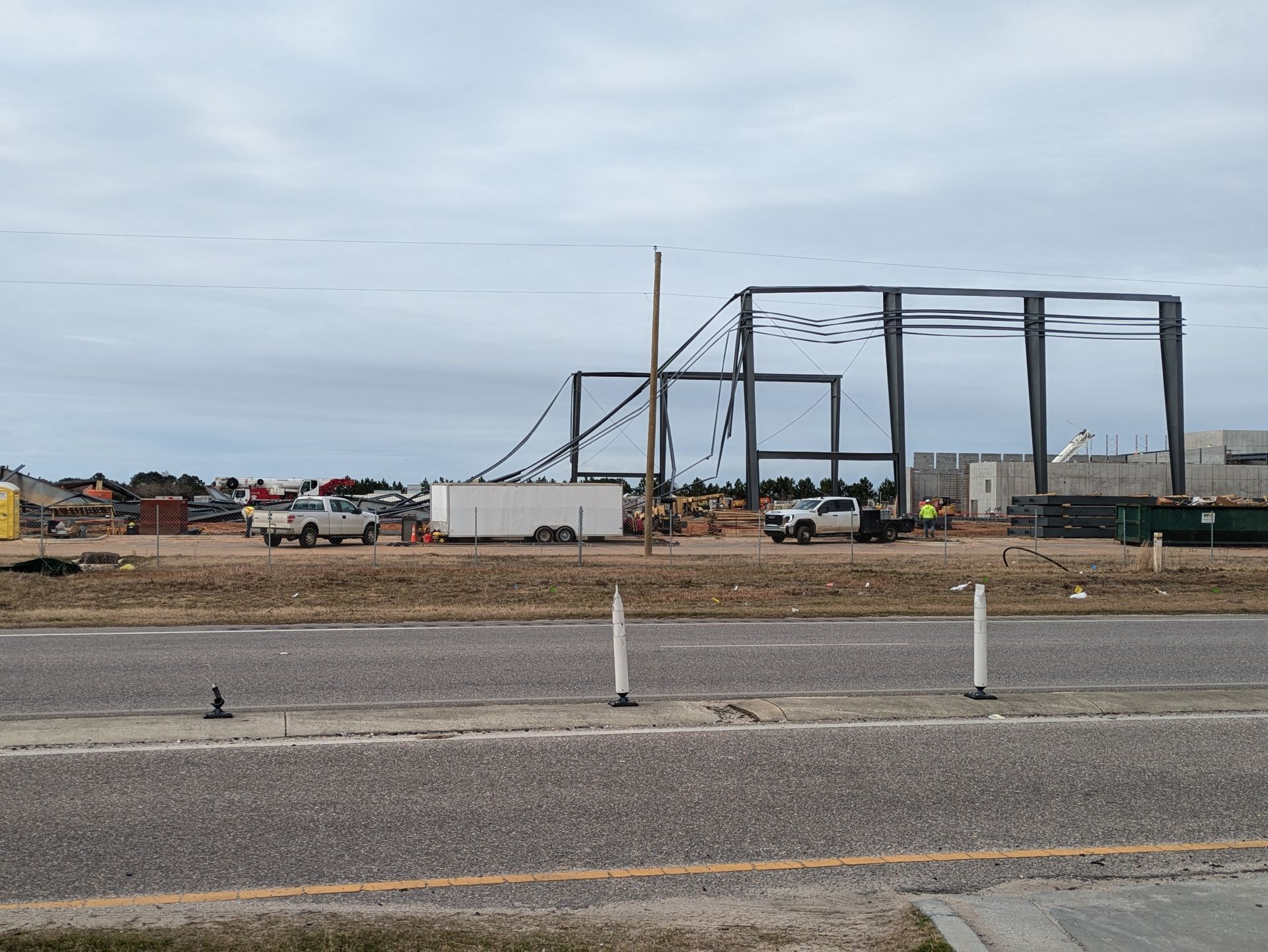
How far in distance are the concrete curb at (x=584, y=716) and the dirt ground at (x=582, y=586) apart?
28.5 feet

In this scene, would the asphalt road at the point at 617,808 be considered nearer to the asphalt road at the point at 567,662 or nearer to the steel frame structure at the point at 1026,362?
the asphalt road at the point at 567,662

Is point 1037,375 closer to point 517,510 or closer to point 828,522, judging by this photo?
point 828,522

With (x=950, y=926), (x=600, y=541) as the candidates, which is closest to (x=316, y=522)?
(x=600, y=541)

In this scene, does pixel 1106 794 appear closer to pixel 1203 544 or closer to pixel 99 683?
pixel 99 683

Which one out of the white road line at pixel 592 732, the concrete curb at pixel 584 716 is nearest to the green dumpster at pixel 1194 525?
the concrete curb at pixel 584 716

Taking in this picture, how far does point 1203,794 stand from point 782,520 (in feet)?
132

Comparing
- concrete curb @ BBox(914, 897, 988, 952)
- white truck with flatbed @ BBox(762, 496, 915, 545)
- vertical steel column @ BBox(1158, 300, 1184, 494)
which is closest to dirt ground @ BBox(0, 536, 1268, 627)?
white truck with flatbed @ BBox(762, 496, 915, 545)

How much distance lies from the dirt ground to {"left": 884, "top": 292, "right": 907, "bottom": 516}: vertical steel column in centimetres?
2160

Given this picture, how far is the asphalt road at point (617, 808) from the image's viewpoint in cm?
586

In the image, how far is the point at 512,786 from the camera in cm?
744

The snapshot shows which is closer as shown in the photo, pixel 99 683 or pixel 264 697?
pixel 264 697

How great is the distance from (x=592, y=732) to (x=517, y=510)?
36091 millimetres

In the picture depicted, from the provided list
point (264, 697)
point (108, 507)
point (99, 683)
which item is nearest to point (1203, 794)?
point (264, 697)

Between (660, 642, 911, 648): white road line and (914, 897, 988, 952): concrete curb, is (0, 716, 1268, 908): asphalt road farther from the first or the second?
(660, 642, 911, 648): white road line
